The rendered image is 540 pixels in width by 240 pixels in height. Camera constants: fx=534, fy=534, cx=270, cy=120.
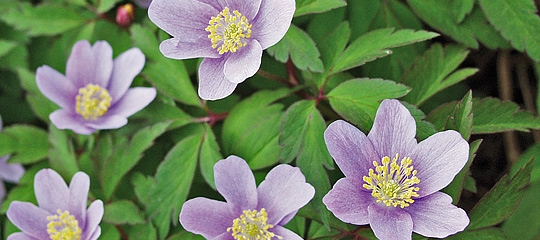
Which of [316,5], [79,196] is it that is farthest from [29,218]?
[316,5]

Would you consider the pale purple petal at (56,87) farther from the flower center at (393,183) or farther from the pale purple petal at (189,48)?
the flower center at (393,183)

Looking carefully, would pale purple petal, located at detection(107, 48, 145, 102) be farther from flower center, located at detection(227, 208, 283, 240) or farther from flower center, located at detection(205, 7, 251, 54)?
flower center, located at detection(227, 208, 283, 240)

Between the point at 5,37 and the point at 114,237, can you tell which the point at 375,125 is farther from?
the point at 5,37

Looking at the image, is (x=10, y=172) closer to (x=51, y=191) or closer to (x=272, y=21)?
(x=51, y=191)

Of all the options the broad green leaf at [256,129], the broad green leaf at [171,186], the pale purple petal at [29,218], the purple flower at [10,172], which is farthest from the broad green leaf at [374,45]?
the purple flower at [10,172]

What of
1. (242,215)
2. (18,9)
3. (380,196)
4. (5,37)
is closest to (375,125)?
(380,196)

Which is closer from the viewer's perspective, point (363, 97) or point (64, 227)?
point (363, 97)

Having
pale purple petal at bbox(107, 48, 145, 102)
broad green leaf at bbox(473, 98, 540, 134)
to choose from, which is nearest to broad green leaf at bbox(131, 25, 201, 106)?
pale purple petal at bbox(107, 48, 145, 102)
